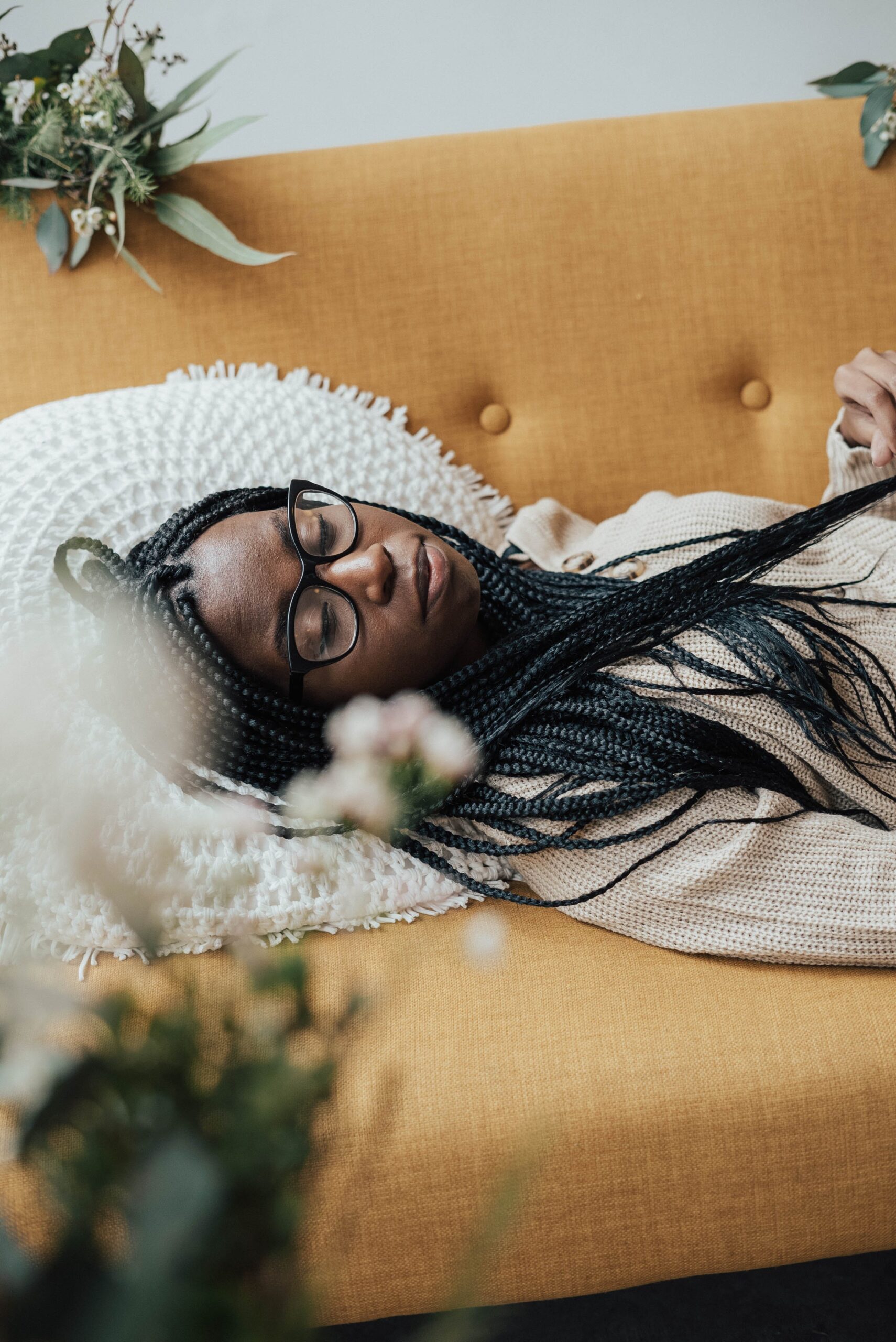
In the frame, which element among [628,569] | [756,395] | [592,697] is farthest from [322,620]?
[756,395]

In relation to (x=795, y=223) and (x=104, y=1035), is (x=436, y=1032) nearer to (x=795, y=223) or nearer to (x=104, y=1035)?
(x=104, y=1035)

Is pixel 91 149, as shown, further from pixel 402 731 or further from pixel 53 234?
pixel 402 731

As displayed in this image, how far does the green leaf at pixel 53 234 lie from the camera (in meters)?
1.12

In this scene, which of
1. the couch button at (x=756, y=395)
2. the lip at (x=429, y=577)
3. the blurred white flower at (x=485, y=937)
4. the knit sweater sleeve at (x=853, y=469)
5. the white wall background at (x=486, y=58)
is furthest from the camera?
the white wall background at (x=486, y=58)

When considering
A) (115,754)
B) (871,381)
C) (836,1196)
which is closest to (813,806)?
(836,1196)

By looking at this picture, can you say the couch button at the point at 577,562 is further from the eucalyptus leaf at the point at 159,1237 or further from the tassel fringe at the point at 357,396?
the eucalyptus leaf at the point at 159,1237

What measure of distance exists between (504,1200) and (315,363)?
1.14m

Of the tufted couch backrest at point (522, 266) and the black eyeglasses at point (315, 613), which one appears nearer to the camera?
the black eyeglasses at point (315, 613)

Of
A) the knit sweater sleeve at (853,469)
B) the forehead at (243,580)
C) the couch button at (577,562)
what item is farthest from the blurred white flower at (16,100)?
the knit sweater sleeve at (853,469)

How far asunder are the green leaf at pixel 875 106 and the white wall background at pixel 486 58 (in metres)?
0.52

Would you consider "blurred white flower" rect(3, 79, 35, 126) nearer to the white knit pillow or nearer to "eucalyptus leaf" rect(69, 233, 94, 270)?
"eucalyptus leaf" rect(69, 233, 94, 270)

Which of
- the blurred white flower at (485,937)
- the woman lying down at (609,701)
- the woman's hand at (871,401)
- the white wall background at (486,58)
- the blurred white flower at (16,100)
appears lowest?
the blurred white flower at (485,937)

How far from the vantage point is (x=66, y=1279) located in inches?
7.2

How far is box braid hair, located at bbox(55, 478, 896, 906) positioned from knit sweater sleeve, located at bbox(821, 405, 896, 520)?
0.69 feet
